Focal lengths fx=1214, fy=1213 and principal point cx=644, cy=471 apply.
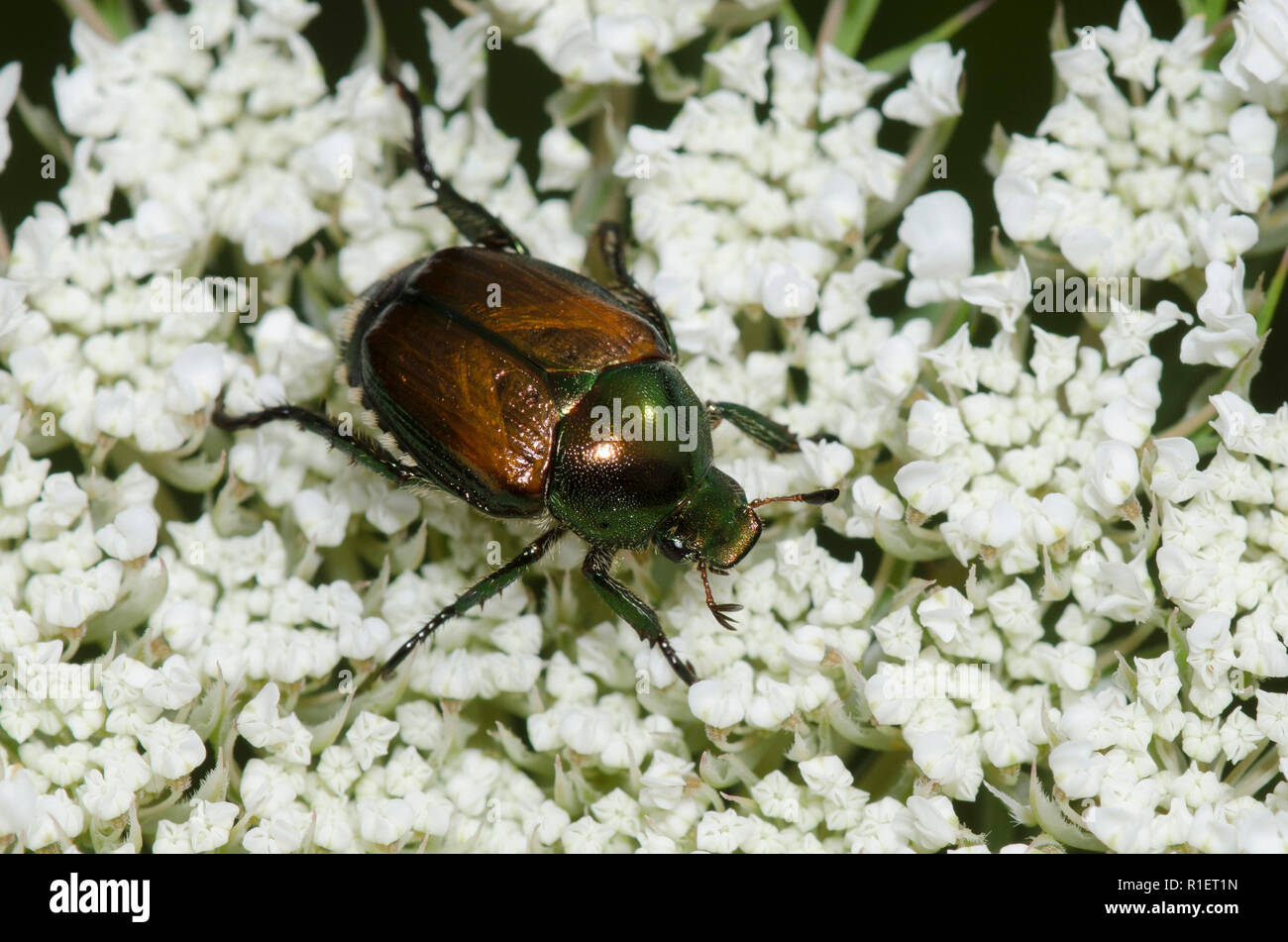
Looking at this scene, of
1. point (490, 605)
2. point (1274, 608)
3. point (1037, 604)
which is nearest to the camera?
point (1274, 608)

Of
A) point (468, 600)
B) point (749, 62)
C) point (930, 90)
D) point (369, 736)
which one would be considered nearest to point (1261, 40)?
point (930, 90)

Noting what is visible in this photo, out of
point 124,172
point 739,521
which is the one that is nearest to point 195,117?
point 124,172

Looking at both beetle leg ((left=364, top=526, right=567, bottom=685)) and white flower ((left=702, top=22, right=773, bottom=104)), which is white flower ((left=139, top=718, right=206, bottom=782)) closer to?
beetle leg ((left=364, top=526, right=567, bottom=685))

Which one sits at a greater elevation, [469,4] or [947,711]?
[469,4]

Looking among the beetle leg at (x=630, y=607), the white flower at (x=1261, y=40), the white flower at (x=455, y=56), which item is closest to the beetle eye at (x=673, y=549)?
the beetle leg at (x=630, y=607)

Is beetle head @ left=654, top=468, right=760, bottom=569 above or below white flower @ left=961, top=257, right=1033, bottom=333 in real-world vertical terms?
below

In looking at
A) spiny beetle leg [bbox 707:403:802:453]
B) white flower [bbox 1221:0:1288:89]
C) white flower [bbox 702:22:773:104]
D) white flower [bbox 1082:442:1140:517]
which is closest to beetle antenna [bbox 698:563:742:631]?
spiny beetle leg [bbox 707:403:802:453]

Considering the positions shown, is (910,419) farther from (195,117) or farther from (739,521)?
(195,117)
